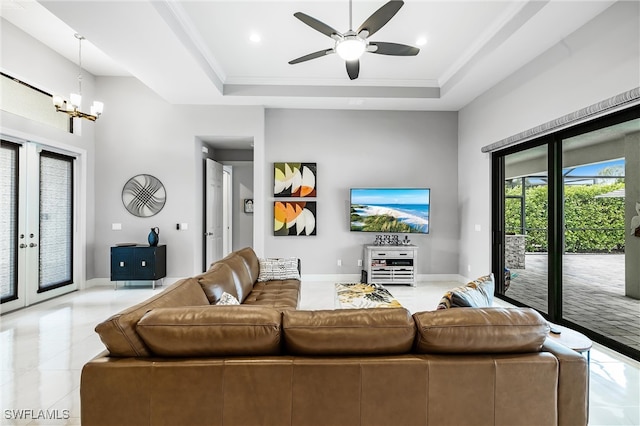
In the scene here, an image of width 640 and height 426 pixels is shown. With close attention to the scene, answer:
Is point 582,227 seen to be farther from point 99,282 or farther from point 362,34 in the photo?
point 99,282

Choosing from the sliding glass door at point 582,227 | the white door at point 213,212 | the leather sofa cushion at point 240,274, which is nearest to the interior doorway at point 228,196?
the white door at point 213,212

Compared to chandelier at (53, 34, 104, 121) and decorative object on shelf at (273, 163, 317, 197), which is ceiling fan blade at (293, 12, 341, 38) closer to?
chandelier at (53, 34, 104, 121)

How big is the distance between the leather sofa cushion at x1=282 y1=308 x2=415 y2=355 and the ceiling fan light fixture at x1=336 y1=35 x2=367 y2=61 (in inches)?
93.0

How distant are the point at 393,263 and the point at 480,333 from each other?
441 cm

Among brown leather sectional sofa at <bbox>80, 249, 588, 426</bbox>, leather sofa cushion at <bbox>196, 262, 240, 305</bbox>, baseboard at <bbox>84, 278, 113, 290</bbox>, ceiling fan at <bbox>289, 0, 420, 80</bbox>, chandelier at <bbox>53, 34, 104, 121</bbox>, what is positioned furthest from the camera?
baseboard at <bbox>84, 278, 113, 290</bbox>

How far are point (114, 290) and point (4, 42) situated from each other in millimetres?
3575

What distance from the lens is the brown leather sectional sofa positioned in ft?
4.50

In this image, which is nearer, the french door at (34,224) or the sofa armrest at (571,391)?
the sofa armrest at (571,391)

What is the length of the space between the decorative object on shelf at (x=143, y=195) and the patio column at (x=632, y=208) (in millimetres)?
5977

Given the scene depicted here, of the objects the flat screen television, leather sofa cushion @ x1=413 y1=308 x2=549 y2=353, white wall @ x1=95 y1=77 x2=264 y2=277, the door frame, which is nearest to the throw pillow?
leather sofa cushion @ x1=413 y1=308 x2=549 y2=353

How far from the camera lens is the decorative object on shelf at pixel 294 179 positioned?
6.00 m

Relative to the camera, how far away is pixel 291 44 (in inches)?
167

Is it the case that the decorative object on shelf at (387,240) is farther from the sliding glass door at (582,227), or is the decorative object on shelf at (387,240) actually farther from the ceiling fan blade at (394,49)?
the ceiling fan blade at (394,49)

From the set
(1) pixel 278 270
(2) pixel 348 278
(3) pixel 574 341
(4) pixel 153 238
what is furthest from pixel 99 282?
(3) pixel 574 341
